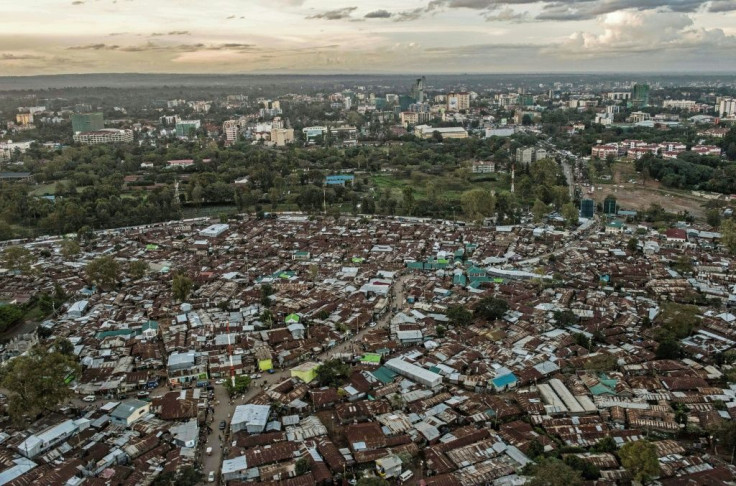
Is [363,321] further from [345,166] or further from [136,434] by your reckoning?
[345,166]

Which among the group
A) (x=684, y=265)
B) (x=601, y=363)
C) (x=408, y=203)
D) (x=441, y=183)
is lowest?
(x=601, y=363)

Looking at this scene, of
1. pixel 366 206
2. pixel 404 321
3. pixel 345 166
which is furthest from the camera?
pixel 345 166

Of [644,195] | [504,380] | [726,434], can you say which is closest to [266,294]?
[504,380]

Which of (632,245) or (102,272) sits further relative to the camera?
(632,245)

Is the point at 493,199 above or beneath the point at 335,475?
above

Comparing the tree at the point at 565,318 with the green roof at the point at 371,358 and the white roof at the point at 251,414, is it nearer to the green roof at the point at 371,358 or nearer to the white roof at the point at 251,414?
the green roof at the point at 371,358

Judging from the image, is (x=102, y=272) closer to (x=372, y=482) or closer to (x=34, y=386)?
(x=34, y=386)

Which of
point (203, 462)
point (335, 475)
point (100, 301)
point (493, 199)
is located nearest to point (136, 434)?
point (203, 462)
